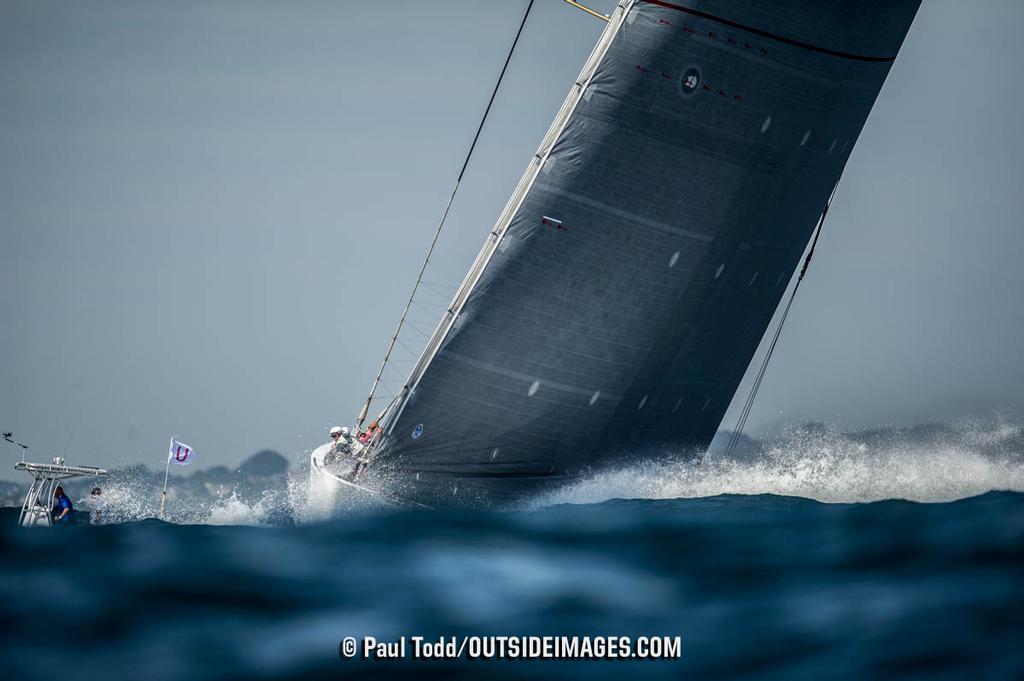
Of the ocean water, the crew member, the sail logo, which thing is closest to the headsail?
the sail logo

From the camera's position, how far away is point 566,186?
15.3m

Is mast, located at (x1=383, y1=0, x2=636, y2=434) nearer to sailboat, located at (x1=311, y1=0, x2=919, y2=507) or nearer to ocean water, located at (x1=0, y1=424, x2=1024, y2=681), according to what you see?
sailboat, located at (x1=311, y1=0, x2=919, y2=507)

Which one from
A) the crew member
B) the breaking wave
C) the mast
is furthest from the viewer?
the crew member

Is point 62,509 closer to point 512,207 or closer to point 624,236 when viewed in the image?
point 512,207

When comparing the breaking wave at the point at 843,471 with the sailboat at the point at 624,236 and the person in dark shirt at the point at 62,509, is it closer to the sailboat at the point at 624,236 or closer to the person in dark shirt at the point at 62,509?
the sailboat at the point at 624,236

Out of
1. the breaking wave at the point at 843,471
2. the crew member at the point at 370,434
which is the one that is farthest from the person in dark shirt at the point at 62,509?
the breaking wave at the point at 843,471

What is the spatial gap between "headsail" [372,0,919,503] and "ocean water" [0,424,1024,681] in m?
4.60

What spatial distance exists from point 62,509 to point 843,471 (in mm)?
10752

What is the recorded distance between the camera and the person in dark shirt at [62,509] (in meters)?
17.0

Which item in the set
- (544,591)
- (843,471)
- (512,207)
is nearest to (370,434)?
(512,207)

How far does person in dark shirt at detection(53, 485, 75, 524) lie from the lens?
17.0m

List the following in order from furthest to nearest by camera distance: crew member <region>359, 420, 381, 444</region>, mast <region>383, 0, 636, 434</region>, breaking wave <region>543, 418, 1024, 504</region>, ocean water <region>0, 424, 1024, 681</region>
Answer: crew member <region>359, 420, 381, 444</region> → mast <region>383, 0, 636, 434</region> → breaking wave <region>543, 418, 1024, 504</region> → ocean water <region>0, 424, 1024, 681</region>

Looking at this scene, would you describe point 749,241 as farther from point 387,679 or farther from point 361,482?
point 387,679

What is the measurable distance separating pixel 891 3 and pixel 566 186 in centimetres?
532
